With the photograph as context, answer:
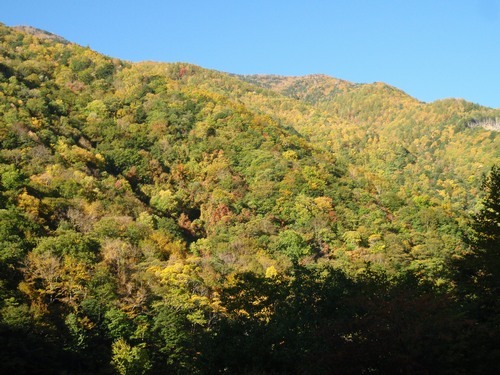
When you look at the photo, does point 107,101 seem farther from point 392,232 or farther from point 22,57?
point 392,232

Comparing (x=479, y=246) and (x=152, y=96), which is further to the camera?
(x=152, y=96)

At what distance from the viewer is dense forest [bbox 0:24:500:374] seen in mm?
21906

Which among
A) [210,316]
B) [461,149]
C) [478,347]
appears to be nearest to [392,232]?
[210,316]

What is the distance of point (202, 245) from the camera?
6488 cm

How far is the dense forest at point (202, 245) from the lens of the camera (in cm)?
2191

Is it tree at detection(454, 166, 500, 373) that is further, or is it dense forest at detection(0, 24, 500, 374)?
dense forest at detection(0, 24, 500, 374)

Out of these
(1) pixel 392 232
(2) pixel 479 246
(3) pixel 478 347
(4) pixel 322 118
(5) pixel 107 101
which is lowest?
(3) pixel 478 347

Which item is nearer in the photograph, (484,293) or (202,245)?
(484,293)

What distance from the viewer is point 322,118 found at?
186 metres

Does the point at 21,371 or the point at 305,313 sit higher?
the point at 305,313

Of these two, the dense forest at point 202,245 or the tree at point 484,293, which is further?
the dense forest at point 202,245

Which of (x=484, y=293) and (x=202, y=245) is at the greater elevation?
(x=202, y=245)

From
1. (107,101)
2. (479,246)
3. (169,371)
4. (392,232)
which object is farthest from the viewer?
(107,101)

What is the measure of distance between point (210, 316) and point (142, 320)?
651 centimetres
